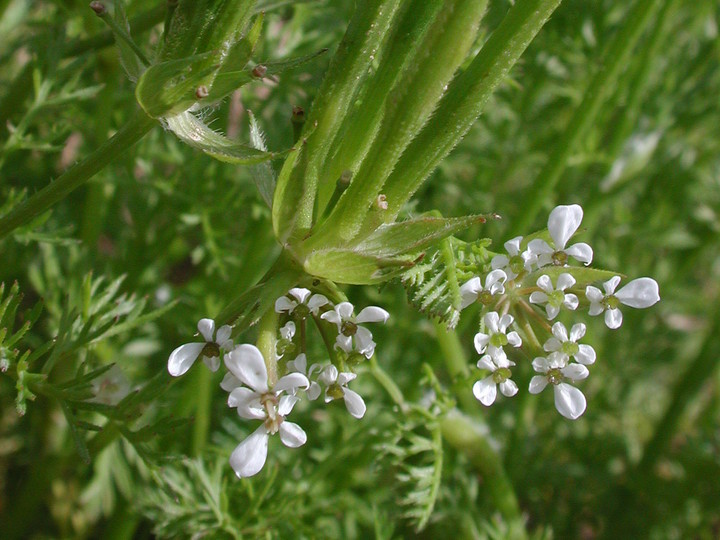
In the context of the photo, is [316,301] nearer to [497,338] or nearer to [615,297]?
[497,338]

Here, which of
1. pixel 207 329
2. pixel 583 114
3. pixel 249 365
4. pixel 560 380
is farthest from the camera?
pixel 583 114

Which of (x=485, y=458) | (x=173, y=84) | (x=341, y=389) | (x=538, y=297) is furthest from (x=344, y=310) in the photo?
(x=485, y=458)

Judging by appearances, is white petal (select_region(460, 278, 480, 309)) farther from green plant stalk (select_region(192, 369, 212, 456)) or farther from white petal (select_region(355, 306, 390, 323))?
green plant stalk (select_region(192, 369, 212, 456))

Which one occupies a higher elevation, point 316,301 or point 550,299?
point 550,299

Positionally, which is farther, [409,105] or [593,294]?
[593,294]

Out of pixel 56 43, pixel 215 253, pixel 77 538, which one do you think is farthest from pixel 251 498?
pixel 56 43

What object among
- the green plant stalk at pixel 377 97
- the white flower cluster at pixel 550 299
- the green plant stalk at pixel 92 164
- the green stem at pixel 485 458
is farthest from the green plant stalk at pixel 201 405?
the white flower cluster at pixel 550 299
